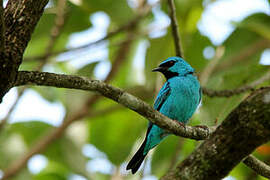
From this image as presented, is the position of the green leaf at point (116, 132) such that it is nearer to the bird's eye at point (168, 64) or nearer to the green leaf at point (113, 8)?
the bird's eye at point (168, 64)

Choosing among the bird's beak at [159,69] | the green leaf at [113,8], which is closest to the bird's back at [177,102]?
the bird's beak at [159,69]

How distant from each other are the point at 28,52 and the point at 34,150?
2115 millimetres

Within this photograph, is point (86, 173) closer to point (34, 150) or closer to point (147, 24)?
point (34, 150)

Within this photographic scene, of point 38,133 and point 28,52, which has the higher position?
point 28,52

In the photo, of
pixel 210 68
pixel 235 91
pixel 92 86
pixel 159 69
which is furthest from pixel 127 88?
pixel 92 86

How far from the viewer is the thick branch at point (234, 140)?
2.38 meters

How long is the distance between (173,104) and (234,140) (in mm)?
2688

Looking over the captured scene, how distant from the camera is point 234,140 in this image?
2461 millimetres

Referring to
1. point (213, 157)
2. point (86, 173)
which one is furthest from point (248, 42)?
point (213, 157)

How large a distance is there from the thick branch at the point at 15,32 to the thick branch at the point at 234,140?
1201 mm

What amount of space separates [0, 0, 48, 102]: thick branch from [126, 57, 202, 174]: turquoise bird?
255 centimetres

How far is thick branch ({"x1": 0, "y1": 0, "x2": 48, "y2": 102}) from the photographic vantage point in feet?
8.31

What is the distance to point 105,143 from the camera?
232 inches

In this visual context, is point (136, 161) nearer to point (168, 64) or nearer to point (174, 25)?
point (168, 64)
